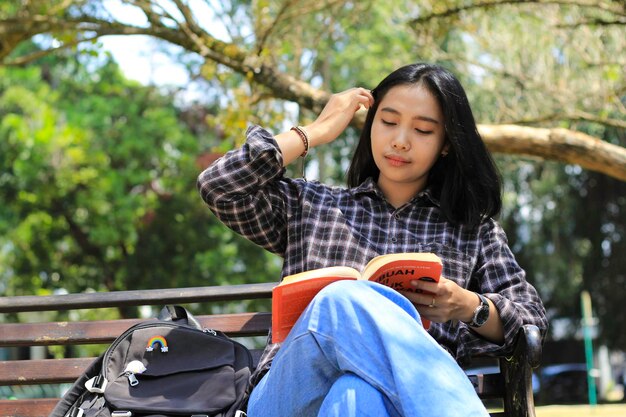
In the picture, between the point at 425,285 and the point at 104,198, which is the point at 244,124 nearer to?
the point at 425,285

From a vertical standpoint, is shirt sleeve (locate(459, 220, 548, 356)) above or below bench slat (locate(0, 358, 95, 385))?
above

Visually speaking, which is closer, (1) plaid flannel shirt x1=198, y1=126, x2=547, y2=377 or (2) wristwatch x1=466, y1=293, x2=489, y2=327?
(2) wristwatch x1=466, y1=293, x2=489, y2=327

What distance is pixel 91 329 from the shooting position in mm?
3115

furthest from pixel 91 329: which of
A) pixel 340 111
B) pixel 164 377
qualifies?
pixel 340 111

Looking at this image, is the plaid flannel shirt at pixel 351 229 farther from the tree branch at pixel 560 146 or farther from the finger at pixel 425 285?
the tree branch at pixel 560 146

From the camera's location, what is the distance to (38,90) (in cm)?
1586

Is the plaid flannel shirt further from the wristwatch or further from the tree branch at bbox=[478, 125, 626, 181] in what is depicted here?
the tree branch at bbox=[478, 125, 626, 181]

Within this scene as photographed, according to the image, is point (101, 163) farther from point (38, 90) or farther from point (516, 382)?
point (516, 382)

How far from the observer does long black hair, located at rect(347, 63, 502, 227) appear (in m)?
2.81

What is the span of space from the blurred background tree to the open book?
342 cm

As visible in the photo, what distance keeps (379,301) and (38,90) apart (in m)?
15.0

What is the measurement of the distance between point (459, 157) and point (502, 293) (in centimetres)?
47

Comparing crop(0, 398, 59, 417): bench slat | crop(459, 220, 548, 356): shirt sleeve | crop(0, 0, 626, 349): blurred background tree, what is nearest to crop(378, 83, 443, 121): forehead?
crop(459, 220, 548, 356): shirt sleeve

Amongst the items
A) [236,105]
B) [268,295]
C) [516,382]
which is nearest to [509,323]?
[516,382]
